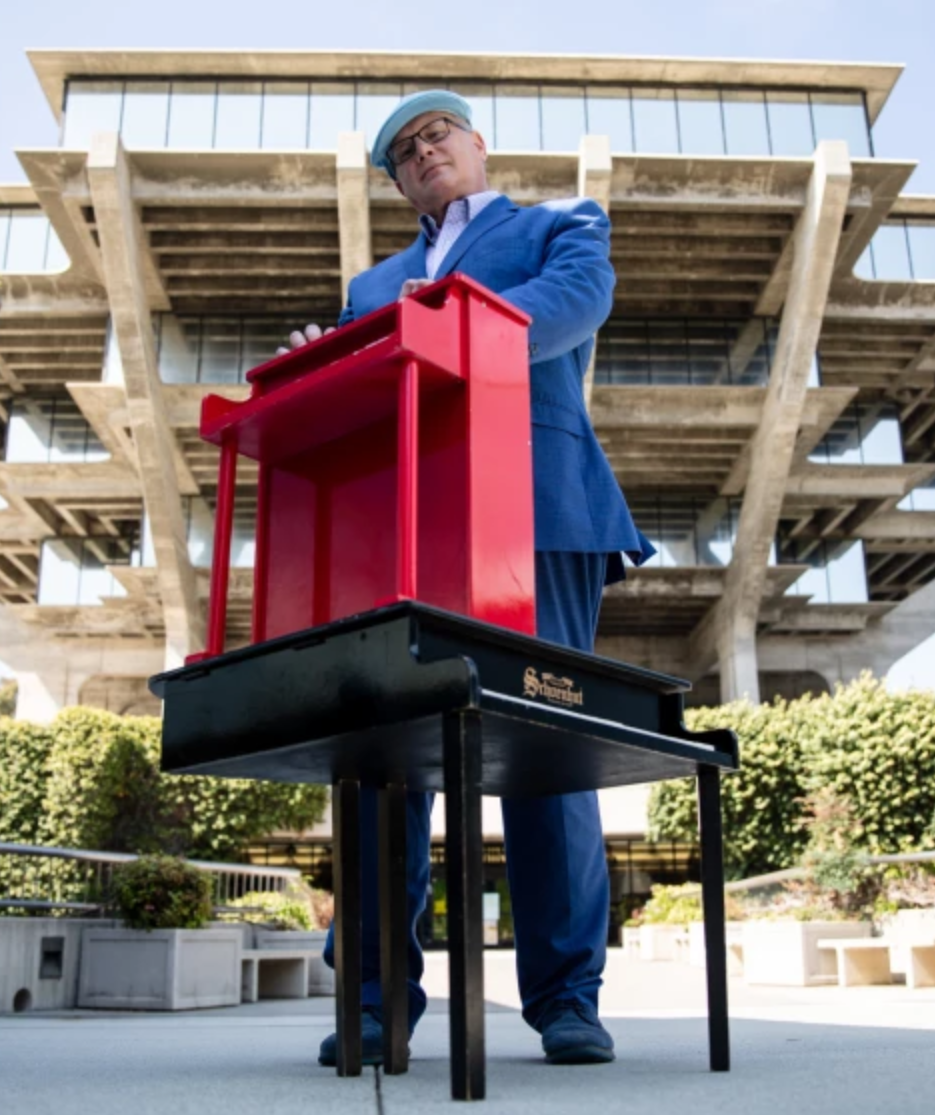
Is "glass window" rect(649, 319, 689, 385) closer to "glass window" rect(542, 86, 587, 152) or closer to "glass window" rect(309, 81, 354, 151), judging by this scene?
"glass window" rect(542, 86, 587, 152)

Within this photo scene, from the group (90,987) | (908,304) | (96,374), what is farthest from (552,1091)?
(96,374)

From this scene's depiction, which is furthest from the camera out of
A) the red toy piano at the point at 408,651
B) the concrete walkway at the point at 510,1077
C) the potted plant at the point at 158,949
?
the potted plant at the point at 158,949

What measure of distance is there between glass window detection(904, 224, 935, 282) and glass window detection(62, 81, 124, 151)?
1803 cm

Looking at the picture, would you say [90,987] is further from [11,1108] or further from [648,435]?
[648,435]

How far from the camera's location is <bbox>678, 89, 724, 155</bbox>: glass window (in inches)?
968

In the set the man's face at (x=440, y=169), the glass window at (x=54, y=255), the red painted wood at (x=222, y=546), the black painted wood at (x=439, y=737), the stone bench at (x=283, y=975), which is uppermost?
the glass window at (x=54, y=255)

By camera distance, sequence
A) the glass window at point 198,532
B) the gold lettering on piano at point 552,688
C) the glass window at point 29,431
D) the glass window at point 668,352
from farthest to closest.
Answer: the glass window at point 29,431
the glass window at point 198,532
the glass window at point 668,352
the gold lettering on piano at point 552,688

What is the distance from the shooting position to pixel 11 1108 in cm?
168

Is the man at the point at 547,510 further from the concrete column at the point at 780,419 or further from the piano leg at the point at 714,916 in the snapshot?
the concrete column at the point at 780,419

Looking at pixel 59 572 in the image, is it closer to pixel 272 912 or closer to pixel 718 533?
pixel 718 533

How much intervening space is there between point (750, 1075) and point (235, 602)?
2561cm

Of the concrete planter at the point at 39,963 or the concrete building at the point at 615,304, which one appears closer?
the concrete planter at the point at 39,963

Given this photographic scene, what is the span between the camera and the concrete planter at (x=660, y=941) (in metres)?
18.6

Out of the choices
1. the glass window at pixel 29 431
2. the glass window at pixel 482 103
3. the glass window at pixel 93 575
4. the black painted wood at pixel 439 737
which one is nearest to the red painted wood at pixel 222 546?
the black painted wood at pixel 439 737
